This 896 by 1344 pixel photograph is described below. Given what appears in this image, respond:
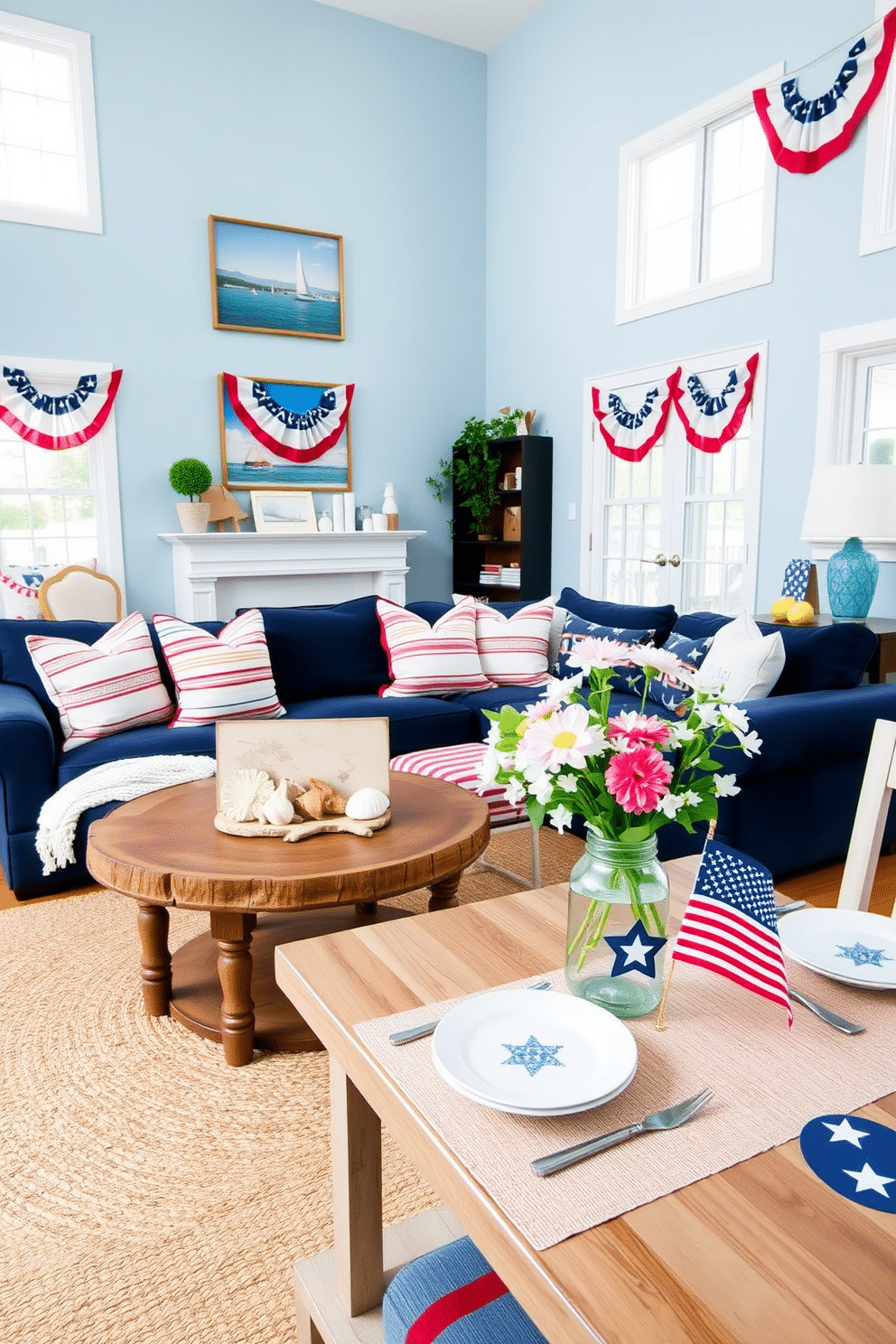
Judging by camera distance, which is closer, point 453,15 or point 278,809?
point 278,809

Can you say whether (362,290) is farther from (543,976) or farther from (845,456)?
(543,976)

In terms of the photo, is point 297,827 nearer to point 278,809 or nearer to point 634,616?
point 278,809

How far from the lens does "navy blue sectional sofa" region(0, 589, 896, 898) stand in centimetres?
273

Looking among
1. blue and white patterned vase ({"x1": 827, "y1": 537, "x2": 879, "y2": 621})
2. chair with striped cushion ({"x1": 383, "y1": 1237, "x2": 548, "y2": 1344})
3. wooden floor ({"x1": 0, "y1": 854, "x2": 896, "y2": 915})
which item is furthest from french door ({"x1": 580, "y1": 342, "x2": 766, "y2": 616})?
chair with striped cushion ({"x1": 383, "y1": 1237, "x2": 548, "y2": 1344})

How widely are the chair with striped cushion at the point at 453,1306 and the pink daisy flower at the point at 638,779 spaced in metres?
0.48

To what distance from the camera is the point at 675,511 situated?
535cm

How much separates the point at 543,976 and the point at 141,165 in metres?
5.96

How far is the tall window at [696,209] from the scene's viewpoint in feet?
15.4

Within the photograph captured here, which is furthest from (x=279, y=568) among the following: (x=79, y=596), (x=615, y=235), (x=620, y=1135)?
(x=620, y=1135)

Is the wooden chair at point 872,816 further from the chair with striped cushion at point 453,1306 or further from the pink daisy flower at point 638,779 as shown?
the chair with striped cushion at point 453,1306

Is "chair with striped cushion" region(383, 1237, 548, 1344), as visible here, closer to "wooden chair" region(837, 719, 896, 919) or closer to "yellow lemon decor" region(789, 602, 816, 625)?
"wooden chair" region(837, 719, 896, 919)

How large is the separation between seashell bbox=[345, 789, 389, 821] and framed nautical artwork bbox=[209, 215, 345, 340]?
15.6 feet

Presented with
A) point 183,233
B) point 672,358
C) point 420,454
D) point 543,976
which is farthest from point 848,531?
point 183,233

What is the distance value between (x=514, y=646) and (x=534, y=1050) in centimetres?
309
